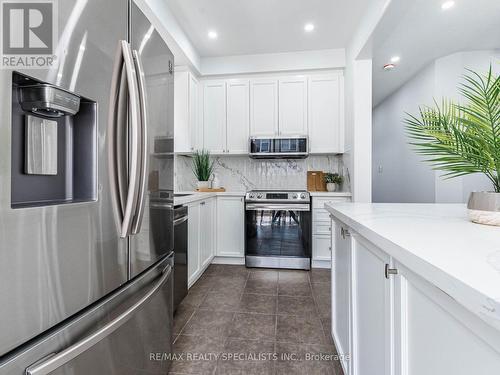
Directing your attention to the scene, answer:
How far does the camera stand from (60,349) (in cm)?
69

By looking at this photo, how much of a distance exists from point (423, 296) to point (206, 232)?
8.60 feet

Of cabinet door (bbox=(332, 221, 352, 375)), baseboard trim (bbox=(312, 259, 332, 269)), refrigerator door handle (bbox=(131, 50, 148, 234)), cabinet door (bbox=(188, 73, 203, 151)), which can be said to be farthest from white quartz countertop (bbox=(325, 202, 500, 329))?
cabinet door (bbox=(188, 73, 203, 151))

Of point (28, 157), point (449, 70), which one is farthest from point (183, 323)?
point (449, 70)

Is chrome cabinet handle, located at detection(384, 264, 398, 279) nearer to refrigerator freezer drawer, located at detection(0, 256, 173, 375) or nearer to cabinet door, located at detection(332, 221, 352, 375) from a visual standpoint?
cabinet door, located at detection(332, 221, 352, 375)

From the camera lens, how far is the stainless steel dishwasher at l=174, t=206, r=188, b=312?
2076mm

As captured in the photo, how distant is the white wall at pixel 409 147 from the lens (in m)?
3.40

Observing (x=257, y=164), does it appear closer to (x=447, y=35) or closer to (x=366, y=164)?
(x=366, y=164)

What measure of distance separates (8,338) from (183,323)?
1.57 m

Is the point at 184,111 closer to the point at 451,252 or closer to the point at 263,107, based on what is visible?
the point at 263,107

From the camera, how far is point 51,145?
29.1 inches

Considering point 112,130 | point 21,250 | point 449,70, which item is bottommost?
point 21,250

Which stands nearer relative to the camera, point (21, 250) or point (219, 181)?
point (21, 250)

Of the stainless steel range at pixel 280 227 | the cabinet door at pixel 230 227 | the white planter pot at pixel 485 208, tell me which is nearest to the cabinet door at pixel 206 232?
the cabinet door at pixel 230 227

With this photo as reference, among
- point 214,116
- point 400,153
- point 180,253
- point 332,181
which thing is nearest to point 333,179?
point 332,181
